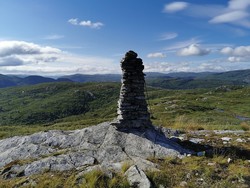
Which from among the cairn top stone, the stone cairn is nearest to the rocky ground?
the stone cairn

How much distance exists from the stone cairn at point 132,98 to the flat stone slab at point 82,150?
578mm

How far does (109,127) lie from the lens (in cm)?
1764

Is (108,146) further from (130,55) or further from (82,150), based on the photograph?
(130,55)

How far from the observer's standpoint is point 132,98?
685 inches

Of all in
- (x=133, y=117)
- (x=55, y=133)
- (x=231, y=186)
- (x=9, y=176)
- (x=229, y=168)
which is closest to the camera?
(x=231, y=186)

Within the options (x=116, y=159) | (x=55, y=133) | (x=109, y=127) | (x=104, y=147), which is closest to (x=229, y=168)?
(x=116, y=159)

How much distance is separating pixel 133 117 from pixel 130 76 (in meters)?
Answer: 2.59

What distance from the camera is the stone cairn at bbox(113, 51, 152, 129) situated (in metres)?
17.3

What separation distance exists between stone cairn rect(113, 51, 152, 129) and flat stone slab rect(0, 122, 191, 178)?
578 mm

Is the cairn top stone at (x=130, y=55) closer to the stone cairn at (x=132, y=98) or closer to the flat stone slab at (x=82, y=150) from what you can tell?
the stone cairn at (x=132, y=98)

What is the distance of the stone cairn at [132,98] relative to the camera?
17344 millimetres

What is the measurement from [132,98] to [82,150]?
177 inches

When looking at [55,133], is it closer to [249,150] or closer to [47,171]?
[47,171]

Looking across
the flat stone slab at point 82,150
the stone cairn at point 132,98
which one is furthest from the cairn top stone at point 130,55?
the flat stone slab at point 82,150
